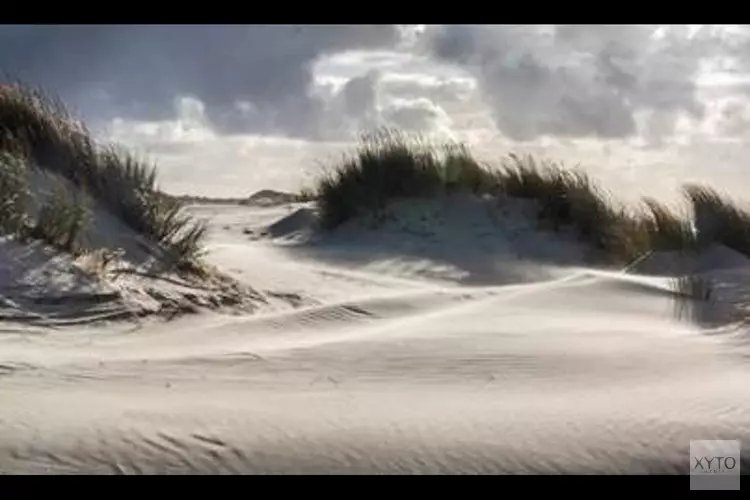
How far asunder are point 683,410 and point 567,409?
16.6 inches

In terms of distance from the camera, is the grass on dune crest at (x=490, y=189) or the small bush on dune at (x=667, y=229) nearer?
the small bush on dune at (x=667, y=229)

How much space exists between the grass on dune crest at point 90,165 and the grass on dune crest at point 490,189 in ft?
6.24

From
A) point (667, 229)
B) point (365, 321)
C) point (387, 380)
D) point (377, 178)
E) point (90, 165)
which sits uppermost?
point (377, 178)

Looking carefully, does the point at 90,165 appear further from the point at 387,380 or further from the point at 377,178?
the point at 387,380

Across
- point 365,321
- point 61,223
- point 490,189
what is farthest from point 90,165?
point 490,189

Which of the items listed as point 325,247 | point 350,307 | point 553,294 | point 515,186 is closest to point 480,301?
point 553,294

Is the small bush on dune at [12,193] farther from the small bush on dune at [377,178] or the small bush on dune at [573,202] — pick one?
the small bush on dune at [573,202]

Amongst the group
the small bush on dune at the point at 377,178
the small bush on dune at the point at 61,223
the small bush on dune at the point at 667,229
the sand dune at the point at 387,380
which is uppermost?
the small bush on dune at the point at 377,178

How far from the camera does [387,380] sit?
4.77 metres

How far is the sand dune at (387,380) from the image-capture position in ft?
12.4

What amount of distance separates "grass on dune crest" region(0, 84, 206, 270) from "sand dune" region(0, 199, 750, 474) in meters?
0.36

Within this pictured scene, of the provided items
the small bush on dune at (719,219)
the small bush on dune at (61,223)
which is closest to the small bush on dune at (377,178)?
the small bush on dune at (719,219)

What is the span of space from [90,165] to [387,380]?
3336 mm

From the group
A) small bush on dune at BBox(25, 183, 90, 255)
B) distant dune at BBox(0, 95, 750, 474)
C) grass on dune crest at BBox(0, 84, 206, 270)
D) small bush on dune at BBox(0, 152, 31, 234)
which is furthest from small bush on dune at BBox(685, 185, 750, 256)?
small bush on dune at BBox(0, 152, 31, 234)
